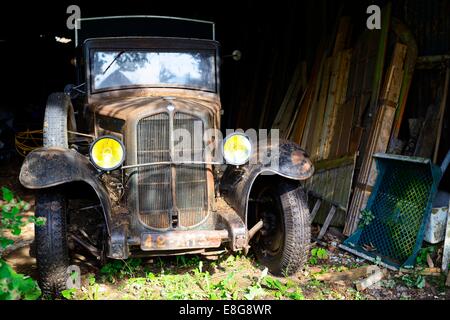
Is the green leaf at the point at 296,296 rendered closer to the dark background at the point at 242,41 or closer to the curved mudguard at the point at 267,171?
the curved mudguard at the point at 267,171

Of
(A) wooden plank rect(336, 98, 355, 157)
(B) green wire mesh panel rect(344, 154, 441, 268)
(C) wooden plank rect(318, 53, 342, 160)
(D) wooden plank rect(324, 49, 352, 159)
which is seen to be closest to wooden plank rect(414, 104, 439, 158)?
(B) green wire mesh panel rect(344, 154, 441, 268)

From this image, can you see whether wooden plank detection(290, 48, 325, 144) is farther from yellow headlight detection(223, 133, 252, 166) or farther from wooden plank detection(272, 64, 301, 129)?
yellow headlight detection(223, 133, 252, 166)

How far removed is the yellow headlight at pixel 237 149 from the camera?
357 cm

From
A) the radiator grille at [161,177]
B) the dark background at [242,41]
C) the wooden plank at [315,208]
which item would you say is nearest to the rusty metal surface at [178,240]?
the radiator grille at [161,177]

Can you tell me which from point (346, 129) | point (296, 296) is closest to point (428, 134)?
point (346, 129)

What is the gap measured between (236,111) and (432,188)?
5.06m

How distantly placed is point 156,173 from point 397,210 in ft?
7.66

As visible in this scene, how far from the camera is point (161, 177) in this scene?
3.44m

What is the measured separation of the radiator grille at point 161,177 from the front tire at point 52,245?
596 millimetres

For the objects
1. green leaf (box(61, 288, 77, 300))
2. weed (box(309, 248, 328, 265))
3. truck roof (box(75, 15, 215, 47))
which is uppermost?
Answer: truck roof (box(75, 15, 215, 47))

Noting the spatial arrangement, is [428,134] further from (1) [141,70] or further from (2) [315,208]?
(1) [141,70]

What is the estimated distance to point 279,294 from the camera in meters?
3.37

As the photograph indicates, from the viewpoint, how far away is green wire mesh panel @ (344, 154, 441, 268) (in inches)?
153

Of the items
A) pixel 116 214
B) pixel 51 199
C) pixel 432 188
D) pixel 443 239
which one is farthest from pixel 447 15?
pixel 51 199
